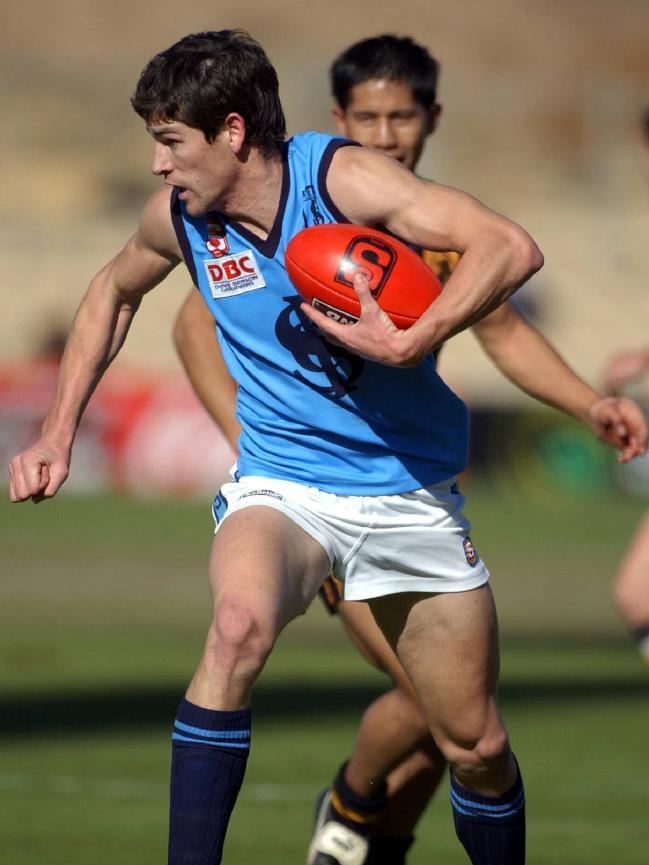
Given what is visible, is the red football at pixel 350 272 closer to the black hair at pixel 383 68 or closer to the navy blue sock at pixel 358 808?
the black hair at pixel 383 68

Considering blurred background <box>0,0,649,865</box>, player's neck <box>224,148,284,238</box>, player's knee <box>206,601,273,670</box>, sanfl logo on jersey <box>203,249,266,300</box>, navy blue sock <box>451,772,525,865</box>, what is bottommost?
blurred background <box>0,0,649,865</box>

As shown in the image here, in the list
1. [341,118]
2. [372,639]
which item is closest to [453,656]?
[372,639]

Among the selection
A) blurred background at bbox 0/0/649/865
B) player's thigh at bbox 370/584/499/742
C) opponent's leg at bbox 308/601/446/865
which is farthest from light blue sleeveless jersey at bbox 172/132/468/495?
blurred background at bbox 0/0/649/865

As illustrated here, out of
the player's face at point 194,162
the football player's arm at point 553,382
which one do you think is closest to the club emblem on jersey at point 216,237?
the player's face at point 194,162

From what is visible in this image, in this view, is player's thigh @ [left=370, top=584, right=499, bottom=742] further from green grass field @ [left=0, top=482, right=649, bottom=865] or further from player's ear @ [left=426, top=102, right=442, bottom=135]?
player's ear @ [left=426, top=102, right=442, bottom=135]

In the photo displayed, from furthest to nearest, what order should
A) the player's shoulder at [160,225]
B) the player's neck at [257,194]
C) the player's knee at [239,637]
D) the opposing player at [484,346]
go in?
the opposing player at [484,346]
the player's shoulder at [160,225]
the player's neck at [257,194]
the player's knee at [239,637]

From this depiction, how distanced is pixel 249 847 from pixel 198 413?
1798 centimetres

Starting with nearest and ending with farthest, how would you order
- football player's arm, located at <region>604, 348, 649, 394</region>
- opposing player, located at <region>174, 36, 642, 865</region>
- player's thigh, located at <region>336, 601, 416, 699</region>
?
opposing player, located at <region>174, 36, 642, 865</region>, player's thigh, located at <region>336, 601, 416, 699</region>, football player's arm, located at <region>604, 348, 649, 394</region>

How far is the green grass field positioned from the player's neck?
A: 101 inches

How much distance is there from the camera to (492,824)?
18.4 feet

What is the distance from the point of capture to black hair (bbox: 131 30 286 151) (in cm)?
514

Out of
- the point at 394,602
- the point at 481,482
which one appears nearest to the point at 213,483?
the point at 481,482

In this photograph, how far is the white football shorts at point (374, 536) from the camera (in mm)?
5387

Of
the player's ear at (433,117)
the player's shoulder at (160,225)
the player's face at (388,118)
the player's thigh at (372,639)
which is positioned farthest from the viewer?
the player's ear at (433,117)
